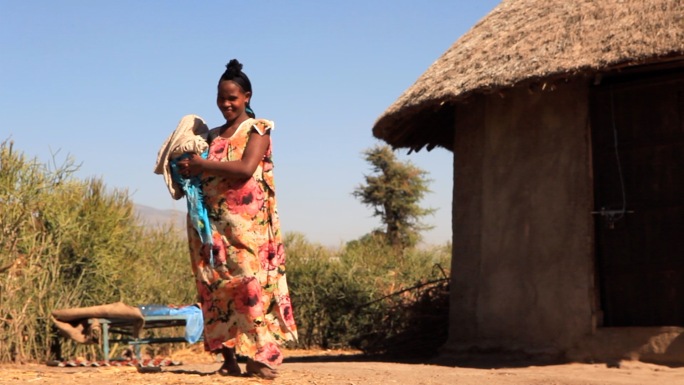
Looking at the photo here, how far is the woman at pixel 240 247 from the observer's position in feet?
16.7

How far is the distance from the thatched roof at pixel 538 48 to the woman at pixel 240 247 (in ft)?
8.21

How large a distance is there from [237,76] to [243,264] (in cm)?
98

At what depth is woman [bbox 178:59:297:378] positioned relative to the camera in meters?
5.10

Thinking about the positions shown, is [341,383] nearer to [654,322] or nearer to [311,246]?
[654,322]

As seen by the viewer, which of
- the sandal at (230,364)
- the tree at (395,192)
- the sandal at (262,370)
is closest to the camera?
the sandal at (262,370)

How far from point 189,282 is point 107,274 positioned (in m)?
2.32

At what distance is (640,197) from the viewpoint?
697 centimetres

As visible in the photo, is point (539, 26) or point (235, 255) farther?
point (539, 26)

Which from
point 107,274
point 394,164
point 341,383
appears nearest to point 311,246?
point 107,274

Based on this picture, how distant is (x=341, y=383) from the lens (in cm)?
523

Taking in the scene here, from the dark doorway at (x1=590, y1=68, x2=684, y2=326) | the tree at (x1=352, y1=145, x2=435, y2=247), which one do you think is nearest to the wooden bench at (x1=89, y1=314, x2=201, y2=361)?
the dark doorway at (x1=590, y1=68, x2=684, y2=326)

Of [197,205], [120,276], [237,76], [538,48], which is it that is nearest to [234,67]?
[237,76]

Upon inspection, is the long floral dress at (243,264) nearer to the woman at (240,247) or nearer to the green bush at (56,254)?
the woman at (240,247)

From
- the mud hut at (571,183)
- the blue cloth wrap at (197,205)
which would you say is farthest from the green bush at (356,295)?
the blue cloth wrap at (197,205)
